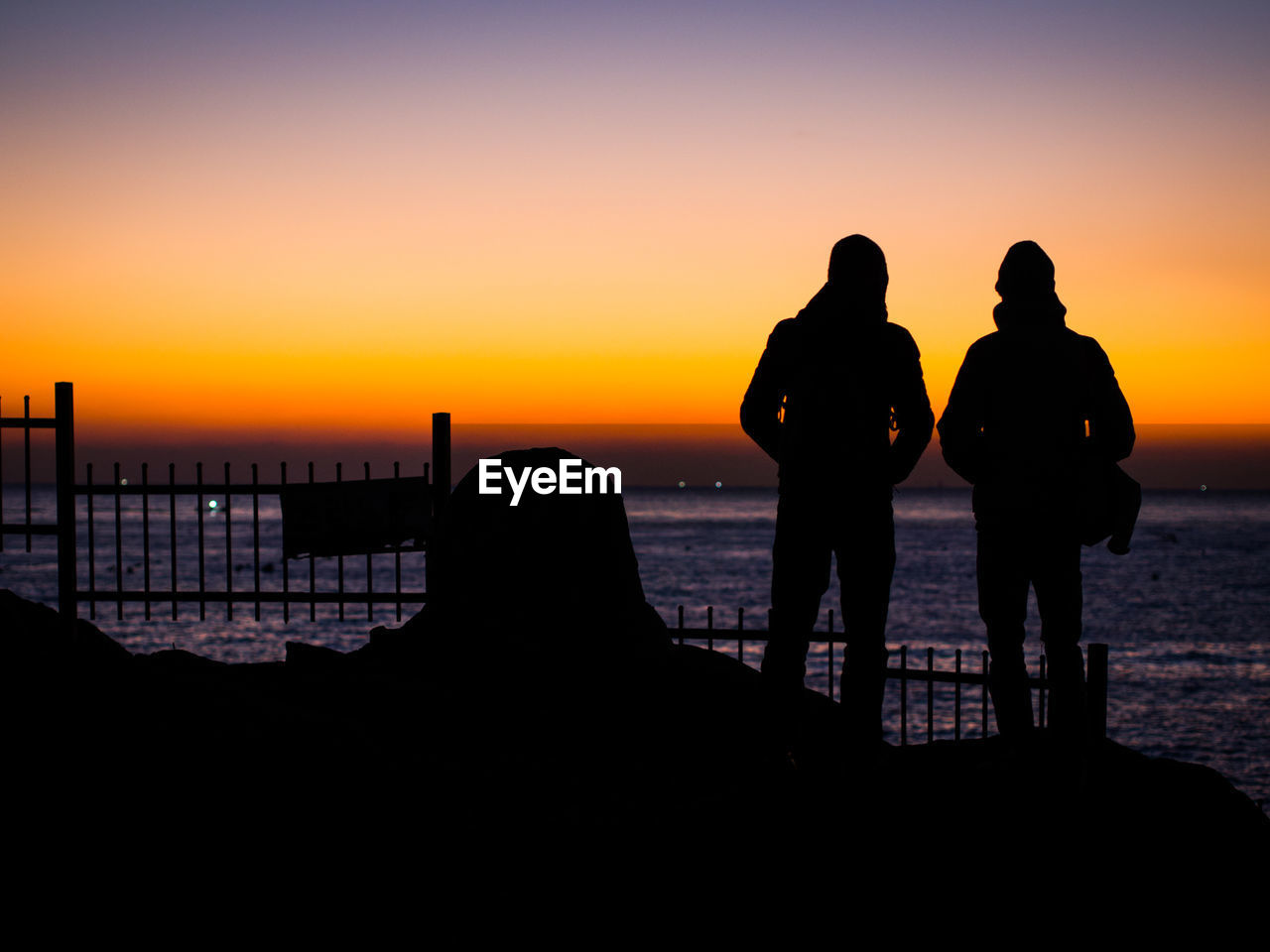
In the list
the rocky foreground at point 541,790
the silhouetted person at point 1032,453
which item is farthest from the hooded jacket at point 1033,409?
the rocky foreground at point 541,790

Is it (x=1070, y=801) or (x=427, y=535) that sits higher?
(x=427, y=535)

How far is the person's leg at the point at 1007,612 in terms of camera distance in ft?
15.8

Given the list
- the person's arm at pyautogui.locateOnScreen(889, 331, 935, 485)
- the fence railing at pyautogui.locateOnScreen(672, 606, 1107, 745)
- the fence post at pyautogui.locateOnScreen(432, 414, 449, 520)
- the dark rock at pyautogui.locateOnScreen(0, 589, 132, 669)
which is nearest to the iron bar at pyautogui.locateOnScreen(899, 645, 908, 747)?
the fence railing at pyautogui.locateOnScreen(672, 606, 1107, 745)

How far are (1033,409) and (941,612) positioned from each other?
171 ft

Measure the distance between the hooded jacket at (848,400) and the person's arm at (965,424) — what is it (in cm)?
22

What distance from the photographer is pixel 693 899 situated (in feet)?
13.7

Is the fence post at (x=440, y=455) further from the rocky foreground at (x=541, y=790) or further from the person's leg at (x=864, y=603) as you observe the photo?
the person's leg at (x=864, y=603)

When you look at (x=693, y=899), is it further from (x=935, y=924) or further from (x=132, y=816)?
(x=132, y=816)

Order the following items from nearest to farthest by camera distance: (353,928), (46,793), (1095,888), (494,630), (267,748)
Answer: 1. (353,928)
2. (1095,888)
3. (46,793)
4. (267,748)
5. (494,630)

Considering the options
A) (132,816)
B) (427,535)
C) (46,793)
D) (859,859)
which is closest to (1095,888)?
(859,859)

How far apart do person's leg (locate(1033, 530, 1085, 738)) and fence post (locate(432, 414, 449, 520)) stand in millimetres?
6085

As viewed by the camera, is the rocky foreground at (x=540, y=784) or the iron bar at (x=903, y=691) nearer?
the rocky foreground at (x=540, y=784)

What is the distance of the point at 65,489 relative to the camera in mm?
9695

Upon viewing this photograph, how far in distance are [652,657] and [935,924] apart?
12.6ft
